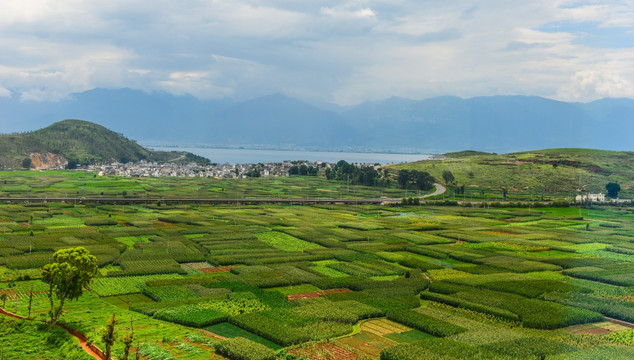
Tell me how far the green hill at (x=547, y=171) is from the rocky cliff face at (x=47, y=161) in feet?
300

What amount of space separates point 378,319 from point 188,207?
51.5m

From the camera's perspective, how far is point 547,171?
81.3m

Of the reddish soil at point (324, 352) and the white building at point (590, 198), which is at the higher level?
the white building at point (590, 198)

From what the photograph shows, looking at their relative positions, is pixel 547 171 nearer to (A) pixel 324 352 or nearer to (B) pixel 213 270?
(B) pixel 213 270

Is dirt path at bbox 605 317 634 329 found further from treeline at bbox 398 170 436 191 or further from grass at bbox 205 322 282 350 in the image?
treeline at bbox 398 170 436 191

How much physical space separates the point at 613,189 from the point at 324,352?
36748 mm

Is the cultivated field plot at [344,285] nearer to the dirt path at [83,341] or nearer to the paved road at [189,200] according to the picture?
the dirt path at [83,341]

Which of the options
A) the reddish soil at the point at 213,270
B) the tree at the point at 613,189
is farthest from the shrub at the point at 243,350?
the tree at the point at 613,189

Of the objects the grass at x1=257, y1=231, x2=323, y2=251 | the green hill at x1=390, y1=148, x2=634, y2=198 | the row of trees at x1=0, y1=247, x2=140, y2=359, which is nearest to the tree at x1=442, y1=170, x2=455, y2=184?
the green hill at x1=390, y1=148, x2=634, y2=198

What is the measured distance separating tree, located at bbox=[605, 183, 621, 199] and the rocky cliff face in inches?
4860

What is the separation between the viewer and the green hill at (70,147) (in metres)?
127

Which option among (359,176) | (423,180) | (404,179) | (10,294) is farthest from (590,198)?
(359,176)

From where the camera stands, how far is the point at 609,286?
30.6 metres

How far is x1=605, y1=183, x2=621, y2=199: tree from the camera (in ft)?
147
